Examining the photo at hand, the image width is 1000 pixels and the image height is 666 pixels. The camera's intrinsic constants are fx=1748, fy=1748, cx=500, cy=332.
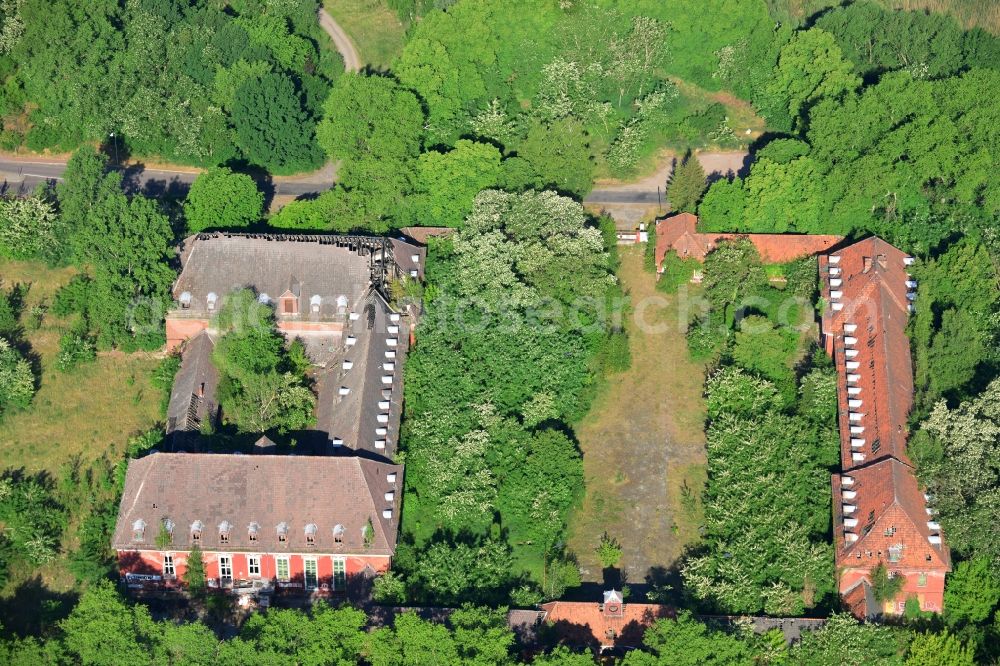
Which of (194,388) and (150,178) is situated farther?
(150,178)

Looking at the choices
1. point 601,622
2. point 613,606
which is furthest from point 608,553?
point 601,622

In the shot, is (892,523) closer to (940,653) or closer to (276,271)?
(940,653)

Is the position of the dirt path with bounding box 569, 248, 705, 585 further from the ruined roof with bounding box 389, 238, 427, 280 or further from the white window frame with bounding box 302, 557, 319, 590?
the white window frame with bounding box 302, 557, 319, 590

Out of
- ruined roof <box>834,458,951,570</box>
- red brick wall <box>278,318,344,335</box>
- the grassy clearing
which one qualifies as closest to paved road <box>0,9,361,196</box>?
the grassy clearing

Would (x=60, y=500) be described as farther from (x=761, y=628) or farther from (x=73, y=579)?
(x=761, y=628)

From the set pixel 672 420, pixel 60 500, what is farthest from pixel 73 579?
pixel 672 420

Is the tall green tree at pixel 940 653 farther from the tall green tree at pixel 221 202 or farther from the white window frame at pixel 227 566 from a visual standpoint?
the tall green tree at pixel 221 202

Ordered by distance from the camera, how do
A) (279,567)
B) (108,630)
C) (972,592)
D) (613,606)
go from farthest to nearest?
(279,567)
(972,592)
(613,606)
(108,630)
